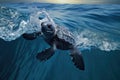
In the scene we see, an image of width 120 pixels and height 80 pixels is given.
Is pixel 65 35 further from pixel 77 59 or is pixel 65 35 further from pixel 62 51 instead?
pixel 77 59

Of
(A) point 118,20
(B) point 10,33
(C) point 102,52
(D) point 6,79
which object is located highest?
(A) point 118,20

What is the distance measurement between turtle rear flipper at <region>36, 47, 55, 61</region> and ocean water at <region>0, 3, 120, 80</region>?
0.20 metres

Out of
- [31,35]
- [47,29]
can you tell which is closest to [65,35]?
[47,29]

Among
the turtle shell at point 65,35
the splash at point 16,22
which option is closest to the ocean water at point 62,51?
the splash at point 16,22

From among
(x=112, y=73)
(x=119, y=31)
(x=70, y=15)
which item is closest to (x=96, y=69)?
(x=112, y=73)

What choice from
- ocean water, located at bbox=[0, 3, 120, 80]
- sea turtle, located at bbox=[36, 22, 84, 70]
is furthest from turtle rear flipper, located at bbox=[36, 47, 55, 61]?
ocean water, located at bbox=[0, 3, 120, 80]

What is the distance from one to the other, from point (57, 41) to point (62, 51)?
32 centimetres

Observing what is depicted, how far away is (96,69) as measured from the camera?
14.8 ft

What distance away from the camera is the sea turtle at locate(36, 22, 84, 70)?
3945mm

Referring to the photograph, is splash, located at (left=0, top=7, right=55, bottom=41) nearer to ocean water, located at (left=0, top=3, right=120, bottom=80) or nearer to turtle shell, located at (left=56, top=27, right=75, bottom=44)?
ocean water, located at (left=0, top=3, right=120, bottom=80)

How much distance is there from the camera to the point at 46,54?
3.93 meters

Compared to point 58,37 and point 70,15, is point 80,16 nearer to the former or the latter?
point 70,15

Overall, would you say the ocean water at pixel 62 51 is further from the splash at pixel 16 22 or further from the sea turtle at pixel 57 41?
the sea turtle at pixel 57 41

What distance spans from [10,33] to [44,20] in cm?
91
